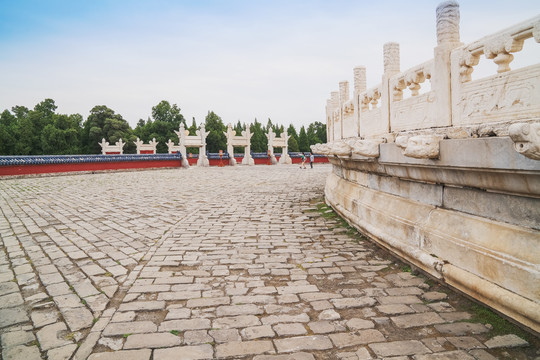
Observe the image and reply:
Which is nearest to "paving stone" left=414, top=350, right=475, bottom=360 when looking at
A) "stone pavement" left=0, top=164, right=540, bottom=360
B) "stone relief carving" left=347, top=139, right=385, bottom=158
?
"stone pavement" left=0, top=164, right=540, bottom=360

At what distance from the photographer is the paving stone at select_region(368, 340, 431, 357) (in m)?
2.34

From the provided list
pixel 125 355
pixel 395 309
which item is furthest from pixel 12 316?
pixel 395 309

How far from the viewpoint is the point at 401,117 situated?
4984 mm

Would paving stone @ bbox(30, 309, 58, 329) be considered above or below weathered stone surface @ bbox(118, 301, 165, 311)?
above

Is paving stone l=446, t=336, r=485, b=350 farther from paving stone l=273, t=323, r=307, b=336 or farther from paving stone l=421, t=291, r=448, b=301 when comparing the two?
paving stone l=273, t=323, r=307, b=336

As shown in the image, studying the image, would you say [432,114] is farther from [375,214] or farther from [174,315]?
[174,315]

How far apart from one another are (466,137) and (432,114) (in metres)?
1.15

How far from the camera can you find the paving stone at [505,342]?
2.37 metres

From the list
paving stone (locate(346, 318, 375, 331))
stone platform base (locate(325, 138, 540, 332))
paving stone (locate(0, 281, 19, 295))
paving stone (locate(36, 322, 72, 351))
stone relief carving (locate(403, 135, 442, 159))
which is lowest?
paving stone (locate(346, 318, 375, 331))

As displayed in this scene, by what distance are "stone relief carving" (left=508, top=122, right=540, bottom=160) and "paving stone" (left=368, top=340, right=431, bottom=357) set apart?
1478mm

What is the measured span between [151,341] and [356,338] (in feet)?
5.07

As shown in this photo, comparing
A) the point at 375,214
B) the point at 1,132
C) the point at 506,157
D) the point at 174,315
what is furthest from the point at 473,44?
the point at 1,132

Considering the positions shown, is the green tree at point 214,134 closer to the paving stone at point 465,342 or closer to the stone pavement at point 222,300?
the stone pavement at point 222,300

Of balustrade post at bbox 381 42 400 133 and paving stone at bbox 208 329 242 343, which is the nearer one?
paving stone at bbox 208 329 242 343
